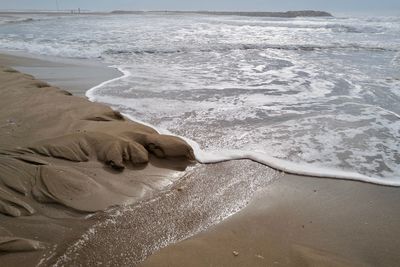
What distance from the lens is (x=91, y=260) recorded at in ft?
6.93

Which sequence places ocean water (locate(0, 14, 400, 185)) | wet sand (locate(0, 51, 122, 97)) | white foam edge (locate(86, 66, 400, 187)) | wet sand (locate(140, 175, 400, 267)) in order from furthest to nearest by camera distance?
wet sand (locate(0, 51, 122, 97)) < ocean water (locate(0, 14, 400, 185)) < white foam edge (locate(86, 66, 400, 187)) < wet sand (locate(140, 175, 400, 267))

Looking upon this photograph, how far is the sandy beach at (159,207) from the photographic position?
2229 millimetres

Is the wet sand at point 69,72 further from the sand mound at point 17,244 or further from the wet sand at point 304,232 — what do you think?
the wet sand at point 304,232

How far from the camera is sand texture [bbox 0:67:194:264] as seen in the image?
8.19 ft

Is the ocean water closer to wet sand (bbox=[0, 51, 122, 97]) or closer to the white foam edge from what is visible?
the white foam edge

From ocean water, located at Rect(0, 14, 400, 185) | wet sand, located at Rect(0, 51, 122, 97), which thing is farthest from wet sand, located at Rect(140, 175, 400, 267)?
wet sand, located at Rect(0, 51, 122, 97)

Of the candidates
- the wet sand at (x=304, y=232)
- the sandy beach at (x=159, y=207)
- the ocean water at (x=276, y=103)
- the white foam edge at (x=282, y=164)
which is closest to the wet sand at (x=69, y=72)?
the ocean water at (x=276, y=103)

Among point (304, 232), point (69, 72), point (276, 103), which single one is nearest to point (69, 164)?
point (304, 232)

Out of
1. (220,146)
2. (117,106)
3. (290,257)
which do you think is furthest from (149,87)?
(290,257)

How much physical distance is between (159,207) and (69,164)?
973 millimetres

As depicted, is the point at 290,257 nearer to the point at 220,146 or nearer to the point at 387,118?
the point at 220,146

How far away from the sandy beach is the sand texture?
0.01 m

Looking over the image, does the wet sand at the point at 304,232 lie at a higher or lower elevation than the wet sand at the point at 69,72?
lower

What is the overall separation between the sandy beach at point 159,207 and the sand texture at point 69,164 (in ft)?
0.03
